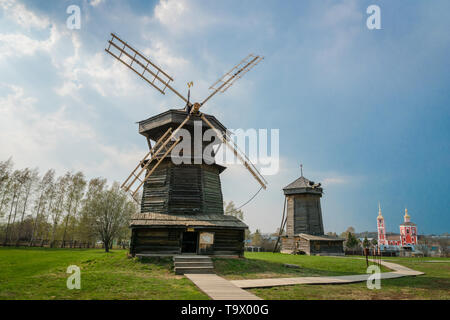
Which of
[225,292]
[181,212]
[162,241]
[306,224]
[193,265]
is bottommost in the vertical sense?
[193,265]

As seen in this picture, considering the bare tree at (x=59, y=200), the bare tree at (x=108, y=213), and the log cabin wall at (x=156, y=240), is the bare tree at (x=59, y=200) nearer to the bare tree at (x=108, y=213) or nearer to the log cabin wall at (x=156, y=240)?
the bare tree at (x=108, y=213)

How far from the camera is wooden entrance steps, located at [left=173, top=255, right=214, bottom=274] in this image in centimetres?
1216

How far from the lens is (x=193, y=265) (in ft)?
42.0

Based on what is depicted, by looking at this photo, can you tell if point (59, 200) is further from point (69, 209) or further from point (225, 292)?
point (225, 292)

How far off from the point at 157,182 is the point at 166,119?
4.62m

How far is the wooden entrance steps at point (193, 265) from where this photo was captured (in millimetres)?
12156

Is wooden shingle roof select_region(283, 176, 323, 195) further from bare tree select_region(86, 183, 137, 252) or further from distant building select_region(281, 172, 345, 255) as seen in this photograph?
bare tree select_region(86, 183, 137, 252)

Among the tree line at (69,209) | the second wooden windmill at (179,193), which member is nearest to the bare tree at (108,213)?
the tree line at (69,209)

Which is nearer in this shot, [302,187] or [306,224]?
[306,224]

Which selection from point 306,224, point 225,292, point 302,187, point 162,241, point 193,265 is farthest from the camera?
point 302,187

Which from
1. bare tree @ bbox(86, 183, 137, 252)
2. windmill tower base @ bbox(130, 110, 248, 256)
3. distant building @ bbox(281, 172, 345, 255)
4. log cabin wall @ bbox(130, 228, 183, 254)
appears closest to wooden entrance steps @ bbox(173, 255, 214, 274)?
log cabin wall @ bbox(130, 228, 183, 254)

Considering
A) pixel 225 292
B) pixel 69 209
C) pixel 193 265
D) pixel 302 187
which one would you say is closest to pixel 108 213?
pixel 69 209
